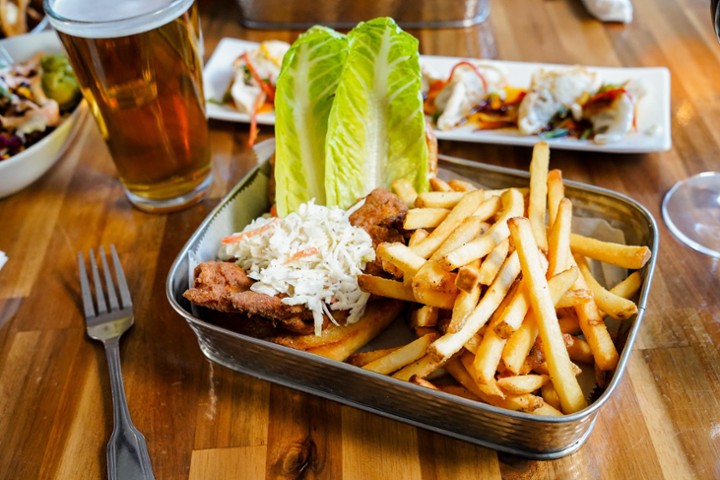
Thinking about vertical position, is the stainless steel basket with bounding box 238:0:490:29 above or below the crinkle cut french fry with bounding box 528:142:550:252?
below

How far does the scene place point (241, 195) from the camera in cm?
237

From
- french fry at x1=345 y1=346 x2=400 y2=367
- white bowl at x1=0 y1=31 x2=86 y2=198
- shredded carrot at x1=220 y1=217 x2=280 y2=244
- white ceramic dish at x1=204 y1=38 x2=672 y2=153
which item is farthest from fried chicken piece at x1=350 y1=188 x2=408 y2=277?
white bowl at x1=0 y1=31 x2=86 y2=198

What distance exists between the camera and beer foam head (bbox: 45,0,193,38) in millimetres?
2174

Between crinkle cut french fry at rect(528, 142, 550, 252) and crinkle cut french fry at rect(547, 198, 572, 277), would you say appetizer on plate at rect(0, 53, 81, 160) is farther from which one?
crinkle cut french fry at rect(547, 198, 572, 277)

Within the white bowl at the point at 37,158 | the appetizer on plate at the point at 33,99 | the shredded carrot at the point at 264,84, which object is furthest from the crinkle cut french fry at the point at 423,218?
the appetizer on plate at the point at 33,99

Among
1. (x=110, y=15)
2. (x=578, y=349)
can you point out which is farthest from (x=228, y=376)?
(x=110, y=15)

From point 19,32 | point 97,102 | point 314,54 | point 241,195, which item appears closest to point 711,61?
point 314,54

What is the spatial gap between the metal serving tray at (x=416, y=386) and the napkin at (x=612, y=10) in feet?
6.25

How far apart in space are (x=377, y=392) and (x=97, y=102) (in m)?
1.52

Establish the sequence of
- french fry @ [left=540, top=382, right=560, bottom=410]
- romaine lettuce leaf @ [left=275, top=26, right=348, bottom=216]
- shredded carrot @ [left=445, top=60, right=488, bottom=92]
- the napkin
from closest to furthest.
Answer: french fry @ [left=540, top=382, right=560, bottom=410] < romaine lettuce leaf @ [left=275, top=26, right=348, bottom=216] < shredded carrot @ [left=445, top=60, right=488, bottom=92] < the napkin

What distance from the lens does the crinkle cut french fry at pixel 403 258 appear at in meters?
1.84

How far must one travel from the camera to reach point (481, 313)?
5.67ft

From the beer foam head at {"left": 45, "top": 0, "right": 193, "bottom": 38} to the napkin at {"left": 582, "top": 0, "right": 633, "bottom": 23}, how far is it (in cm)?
246

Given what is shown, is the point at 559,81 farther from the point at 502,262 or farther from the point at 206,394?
the point at 206,394
